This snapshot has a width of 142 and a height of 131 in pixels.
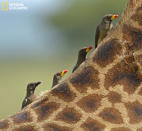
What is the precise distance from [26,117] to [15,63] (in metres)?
25.0

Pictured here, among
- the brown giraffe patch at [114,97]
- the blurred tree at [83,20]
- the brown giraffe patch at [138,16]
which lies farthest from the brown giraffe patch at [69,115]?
the blurred tree at [83,20]

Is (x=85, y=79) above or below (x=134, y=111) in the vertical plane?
above

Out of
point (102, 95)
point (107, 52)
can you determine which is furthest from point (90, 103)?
point (107, 52)

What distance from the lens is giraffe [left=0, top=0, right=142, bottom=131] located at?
18.5 ft

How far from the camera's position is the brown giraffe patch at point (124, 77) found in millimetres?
5992

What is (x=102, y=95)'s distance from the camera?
594 centimetres

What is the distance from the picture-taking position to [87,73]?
20.1 feet

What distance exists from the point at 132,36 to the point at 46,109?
1.32 m

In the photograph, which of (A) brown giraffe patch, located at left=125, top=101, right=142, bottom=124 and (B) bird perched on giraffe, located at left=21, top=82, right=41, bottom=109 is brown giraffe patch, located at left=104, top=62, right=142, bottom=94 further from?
(B) bird perched on giraffe, located at left=21, top=82, right=41, bottom=109

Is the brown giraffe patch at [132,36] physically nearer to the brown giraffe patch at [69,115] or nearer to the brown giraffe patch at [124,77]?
the brown giraffe patch at [124,77]

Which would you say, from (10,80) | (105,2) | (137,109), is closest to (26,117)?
(137,109)

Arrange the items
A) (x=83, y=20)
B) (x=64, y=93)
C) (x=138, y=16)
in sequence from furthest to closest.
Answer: (x=83, y=20) < (x=138, y=16) < (x=64, y=93)

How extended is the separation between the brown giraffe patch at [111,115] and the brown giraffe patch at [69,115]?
0.26 meters

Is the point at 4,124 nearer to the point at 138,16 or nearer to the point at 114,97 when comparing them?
the point at 114,97
